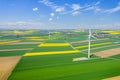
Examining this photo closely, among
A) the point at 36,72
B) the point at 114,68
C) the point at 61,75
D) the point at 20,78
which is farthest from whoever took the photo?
the point at 114,68

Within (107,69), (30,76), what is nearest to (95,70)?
(107,69)

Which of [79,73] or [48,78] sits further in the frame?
[79,73]

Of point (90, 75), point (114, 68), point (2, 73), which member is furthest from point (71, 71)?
point (2, 73)

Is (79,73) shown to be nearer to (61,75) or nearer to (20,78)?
(61,75)

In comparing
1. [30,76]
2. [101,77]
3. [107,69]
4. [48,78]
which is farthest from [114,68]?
[30,76]

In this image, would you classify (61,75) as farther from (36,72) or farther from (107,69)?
(107,69)

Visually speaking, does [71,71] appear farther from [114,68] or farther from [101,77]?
[114,68]

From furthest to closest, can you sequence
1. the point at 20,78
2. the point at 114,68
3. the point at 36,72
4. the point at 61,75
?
the point at 114,68, the point at 36,72, the point at 61,75, the point at 20,78

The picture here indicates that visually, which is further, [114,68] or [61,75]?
[114,68]
